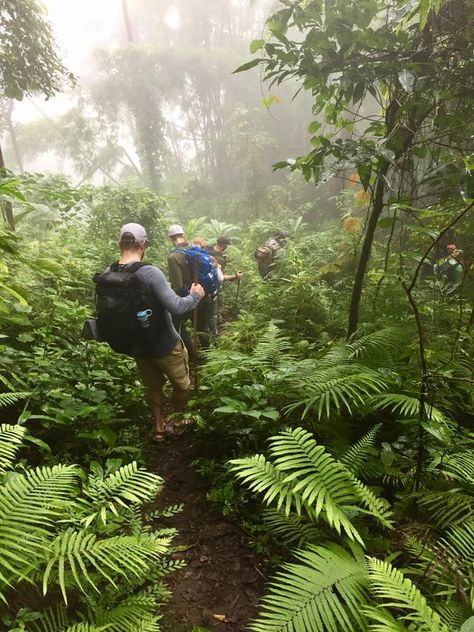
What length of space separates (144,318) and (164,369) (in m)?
0.64

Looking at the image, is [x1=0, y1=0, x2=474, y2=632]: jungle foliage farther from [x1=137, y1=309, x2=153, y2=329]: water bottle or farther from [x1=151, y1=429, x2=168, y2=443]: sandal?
[x1=137, y1=309, x2=153, y2=329]: water bottle

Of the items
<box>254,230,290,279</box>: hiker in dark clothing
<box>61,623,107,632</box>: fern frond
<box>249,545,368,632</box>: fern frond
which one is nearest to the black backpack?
<box>61,623,107,632</box>: fern frond

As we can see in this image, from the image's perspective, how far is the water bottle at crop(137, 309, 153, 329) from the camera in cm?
296

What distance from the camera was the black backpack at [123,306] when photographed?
114 inches

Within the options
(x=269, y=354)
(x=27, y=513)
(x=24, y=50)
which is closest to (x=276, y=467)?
(x=27, y=513)

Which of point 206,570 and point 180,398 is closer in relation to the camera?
point 206,570

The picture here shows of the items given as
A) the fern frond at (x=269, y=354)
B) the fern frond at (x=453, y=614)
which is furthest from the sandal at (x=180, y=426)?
the fern frond at (x=453, y=614)

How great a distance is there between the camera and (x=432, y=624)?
134cm

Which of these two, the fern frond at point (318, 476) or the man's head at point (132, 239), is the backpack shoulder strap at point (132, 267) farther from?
the fern frond at point (318, 476)

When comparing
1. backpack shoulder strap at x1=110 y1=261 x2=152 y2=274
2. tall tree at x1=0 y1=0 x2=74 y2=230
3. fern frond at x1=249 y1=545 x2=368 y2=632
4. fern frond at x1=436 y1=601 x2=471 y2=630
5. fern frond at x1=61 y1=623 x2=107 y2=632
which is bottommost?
fern frond at x1=436 y1=601 x2=471 y2=630

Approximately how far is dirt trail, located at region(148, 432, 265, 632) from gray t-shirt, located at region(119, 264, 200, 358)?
3.78 feet

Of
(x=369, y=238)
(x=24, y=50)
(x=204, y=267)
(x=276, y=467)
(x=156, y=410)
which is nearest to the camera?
(x=276, y=467)

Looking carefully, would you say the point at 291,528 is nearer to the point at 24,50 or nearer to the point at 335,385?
the point at 335,385

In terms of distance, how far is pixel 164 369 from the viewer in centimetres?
338
